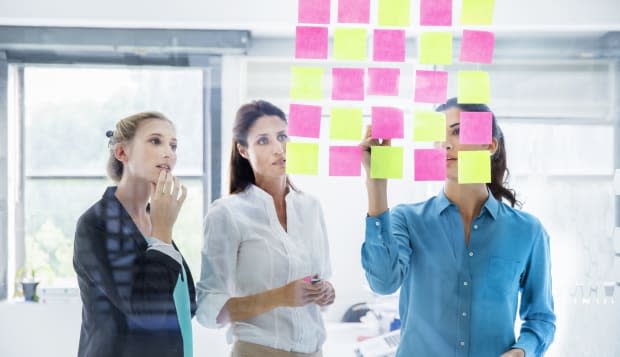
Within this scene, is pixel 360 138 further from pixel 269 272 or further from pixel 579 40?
pixel 579 40

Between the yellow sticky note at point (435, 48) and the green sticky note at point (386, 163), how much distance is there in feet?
0.87

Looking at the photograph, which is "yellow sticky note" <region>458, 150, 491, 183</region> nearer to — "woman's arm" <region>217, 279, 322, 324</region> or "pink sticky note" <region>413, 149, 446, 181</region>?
"pink sticky note" <region>413, 149, 446, 181</region>

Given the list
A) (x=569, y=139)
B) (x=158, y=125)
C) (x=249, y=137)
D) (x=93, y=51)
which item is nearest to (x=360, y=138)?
(x=249, y=137)

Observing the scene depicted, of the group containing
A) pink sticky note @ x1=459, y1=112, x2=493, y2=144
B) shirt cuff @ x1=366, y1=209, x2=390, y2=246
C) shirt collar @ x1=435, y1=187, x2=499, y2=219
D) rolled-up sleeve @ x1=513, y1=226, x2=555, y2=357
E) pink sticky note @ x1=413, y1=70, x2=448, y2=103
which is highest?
pink sticky note @ x1=413, y1=70, x2=448, y2=103

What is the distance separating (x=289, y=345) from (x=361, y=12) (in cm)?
89

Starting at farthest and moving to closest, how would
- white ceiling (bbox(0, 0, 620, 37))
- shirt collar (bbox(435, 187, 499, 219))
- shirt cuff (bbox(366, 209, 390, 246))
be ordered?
white ceiling (bbox(0, 0, 620, 37)) < shirt collar (bbox(435, 187, 499, 219)) < shirt cuff (bbox(366, 209, 390, 246))

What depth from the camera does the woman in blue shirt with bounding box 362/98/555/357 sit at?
136cm

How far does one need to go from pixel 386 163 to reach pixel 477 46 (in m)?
0.42

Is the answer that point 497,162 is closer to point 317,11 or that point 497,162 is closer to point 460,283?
point 460,283

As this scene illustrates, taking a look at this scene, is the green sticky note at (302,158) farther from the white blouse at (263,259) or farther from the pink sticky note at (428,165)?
the pink sticky note at (428,165)

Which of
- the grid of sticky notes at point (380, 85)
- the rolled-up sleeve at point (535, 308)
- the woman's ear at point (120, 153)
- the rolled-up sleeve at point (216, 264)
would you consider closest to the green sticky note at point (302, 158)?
the grid of sticky notes at point (380, 85)

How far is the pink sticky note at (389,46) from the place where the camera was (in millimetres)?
1459

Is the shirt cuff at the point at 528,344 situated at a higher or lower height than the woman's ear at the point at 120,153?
lower

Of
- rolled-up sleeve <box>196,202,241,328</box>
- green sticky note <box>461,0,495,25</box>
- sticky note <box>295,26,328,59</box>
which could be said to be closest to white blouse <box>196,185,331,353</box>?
rolled-up sleeve <box>196,202,241,328</box>
